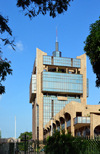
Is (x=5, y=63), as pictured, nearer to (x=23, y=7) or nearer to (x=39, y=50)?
(x=23, y=7)

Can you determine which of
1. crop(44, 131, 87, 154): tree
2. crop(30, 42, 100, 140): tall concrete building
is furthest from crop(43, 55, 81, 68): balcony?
crop(44, 131, 87, 154): tree

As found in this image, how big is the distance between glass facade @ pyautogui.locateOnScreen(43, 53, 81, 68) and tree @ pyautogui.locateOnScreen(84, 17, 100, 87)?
303 feet

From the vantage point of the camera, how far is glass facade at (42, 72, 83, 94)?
11712 cm

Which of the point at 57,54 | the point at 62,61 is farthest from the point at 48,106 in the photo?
the point at 57,54

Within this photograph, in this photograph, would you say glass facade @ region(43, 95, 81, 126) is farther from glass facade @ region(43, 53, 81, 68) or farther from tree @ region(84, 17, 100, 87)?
tree @ region(84, 17, 100, 87)

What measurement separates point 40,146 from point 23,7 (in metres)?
8.37

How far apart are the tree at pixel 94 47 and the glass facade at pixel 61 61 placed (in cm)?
9231

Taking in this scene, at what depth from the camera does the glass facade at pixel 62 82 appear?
4611 inches

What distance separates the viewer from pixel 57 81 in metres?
119

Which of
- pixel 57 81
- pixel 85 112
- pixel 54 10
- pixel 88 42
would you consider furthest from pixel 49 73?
pixel 54 10

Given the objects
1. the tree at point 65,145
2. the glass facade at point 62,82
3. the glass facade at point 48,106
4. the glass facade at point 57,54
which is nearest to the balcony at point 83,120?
the tree at point 65,145

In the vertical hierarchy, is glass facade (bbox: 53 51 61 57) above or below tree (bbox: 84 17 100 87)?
above

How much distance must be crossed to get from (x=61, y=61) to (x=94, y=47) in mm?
95864

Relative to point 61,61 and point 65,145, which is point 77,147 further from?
point 61,61
